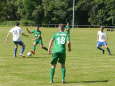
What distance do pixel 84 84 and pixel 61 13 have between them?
3439 inches

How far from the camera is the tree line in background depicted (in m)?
95.8

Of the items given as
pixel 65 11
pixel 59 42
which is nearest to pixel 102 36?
pixel 59 42

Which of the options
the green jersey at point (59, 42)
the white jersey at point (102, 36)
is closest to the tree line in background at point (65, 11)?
the white jersey at point (102, 36)

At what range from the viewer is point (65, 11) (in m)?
100

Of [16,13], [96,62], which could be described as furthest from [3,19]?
[96,62]

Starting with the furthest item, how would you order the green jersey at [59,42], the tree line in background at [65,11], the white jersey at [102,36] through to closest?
the tree line in background at [65,11] → the white jersey at [102,36] → the green jersey at [59,42]

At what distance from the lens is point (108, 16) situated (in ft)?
316

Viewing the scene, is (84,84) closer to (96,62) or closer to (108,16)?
(96,62)

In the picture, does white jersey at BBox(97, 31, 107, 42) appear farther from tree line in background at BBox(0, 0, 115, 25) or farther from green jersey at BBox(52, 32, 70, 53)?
tree line in background at BBox(0, 0, 115, 25)

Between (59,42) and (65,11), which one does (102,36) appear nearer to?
(59,42)

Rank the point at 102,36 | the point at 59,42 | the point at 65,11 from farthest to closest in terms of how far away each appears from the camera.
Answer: the point at 65,11 → the point at 102,36 → the point at 59,42

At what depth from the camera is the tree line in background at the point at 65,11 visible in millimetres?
95750

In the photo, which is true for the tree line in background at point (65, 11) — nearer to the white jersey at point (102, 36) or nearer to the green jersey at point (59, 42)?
the white jersey at point (102, 36)

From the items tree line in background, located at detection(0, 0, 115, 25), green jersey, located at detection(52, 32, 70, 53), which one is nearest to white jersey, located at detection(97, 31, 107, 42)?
green jersey, located at detection(52, 32, 70, 53)
